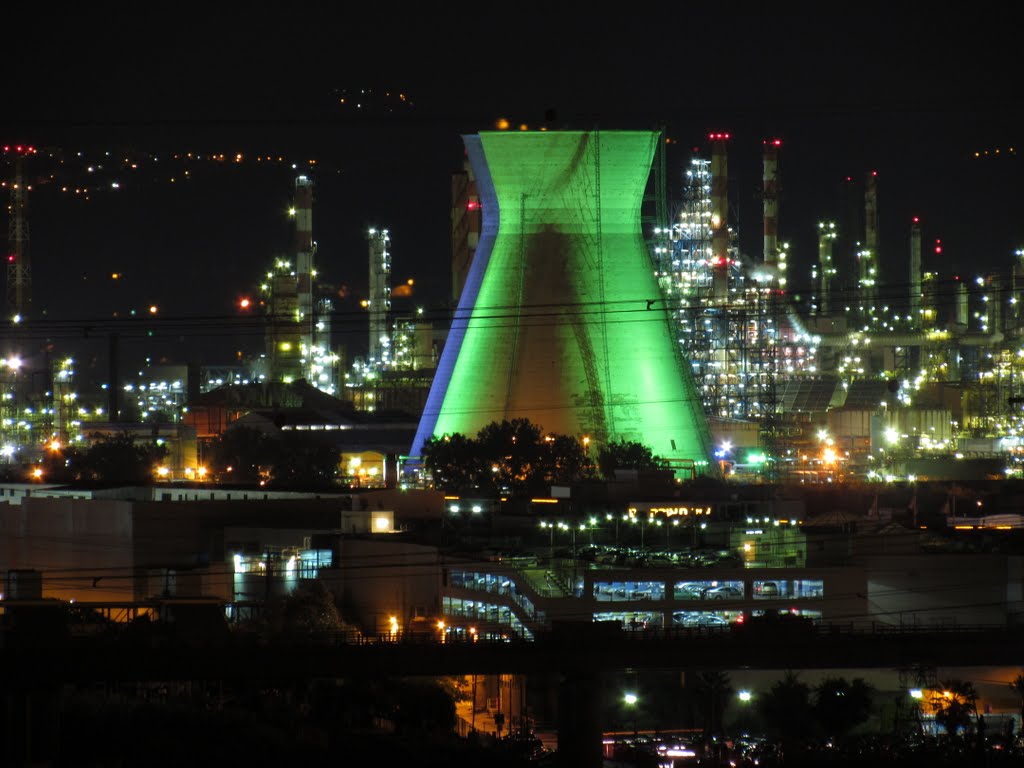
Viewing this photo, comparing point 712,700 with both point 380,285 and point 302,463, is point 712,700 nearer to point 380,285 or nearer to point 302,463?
point 302,463

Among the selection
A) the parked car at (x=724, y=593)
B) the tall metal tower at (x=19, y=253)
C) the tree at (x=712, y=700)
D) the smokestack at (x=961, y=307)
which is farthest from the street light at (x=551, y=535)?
the smokestack at (x=961, y=307)

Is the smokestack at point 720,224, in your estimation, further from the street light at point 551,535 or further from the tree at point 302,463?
the street light at point 551,535

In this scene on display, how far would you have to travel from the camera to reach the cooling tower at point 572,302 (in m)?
30.6

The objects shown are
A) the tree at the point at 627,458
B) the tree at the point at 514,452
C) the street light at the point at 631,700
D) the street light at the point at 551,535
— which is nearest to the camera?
the street light at the point at 631,700

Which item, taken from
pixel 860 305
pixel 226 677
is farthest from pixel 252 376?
pixel 226 677

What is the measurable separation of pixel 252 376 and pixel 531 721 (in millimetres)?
42926

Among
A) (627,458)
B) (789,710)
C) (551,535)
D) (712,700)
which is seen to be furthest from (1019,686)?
(627,458)

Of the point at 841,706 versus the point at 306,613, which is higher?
the point at 306,613

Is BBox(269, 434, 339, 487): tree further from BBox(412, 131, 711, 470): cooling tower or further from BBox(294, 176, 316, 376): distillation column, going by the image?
BBox(294, 176, 316, 376): distillation column

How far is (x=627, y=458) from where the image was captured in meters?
30.4

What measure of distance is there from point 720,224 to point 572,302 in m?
11.7

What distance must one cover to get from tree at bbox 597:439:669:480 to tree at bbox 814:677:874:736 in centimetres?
1248

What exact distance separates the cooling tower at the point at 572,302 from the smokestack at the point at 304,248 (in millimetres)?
17446

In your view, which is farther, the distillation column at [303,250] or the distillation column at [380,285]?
the distillation column at [380,285]
